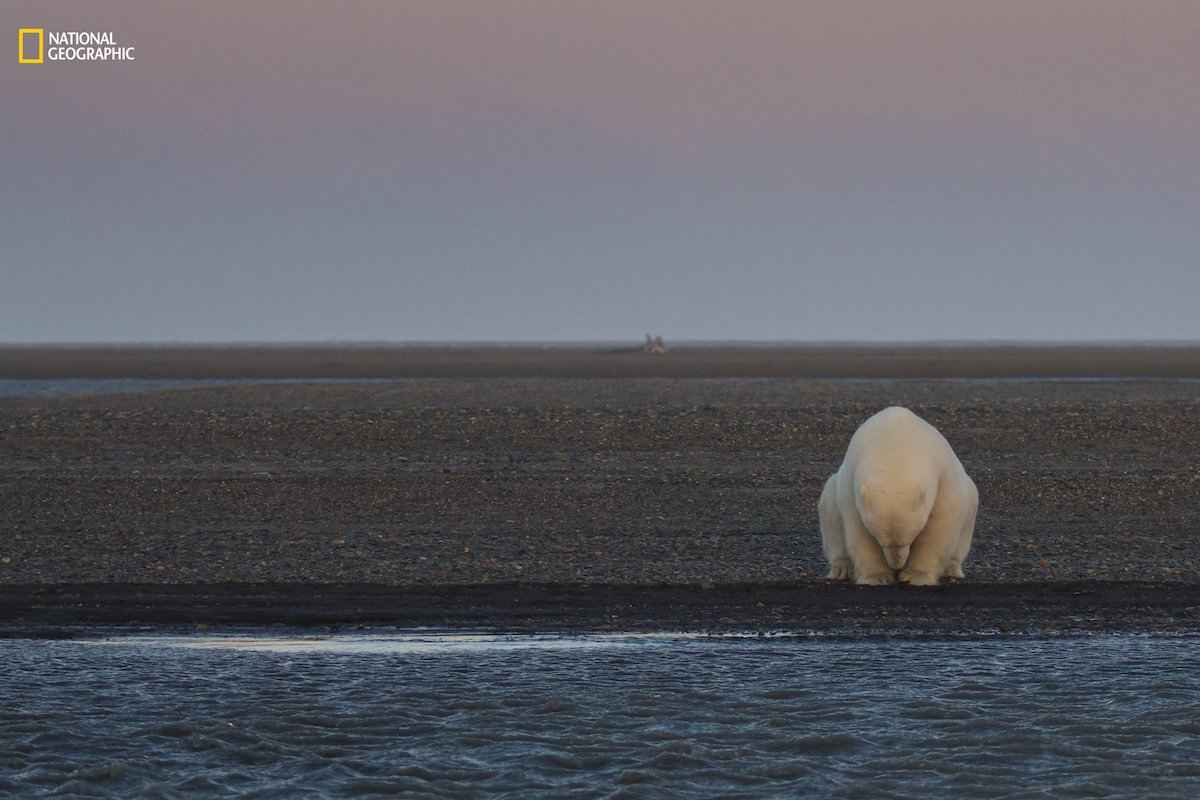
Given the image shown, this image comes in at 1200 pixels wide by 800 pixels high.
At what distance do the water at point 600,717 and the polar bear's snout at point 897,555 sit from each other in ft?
8.73

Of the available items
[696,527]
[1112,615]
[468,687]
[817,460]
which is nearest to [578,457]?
[817,460]

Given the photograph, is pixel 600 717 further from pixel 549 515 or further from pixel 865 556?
Result: pixel 549 515

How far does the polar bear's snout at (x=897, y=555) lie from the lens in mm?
15195

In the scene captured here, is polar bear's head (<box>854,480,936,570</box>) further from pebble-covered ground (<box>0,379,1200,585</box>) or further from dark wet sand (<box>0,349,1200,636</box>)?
pebble-covered ground (<box>0,379,1200,585</box>)

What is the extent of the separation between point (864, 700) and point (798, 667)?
1013 millimetres

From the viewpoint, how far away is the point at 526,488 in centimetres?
2373

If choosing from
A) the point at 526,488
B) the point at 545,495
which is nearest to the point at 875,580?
the point at 545,495

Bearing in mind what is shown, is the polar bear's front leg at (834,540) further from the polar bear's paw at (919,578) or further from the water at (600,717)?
the water at (600,717)

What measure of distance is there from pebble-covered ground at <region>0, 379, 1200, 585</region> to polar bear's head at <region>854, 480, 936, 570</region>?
122 centimetres

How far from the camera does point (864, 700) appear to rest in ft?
34.5

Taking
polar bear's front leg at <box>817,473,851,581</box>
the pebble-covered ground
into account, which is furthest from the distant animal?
polar bear's front leg at <box>817,473,851,581</box>

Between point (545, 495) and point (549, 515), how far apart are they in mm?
1837

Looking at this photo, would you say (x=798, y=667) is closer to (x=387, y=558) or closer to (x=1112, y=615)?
(x=1112, y=615)

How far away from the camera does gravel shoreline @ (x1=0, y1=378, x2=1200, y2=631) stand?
16.2m
